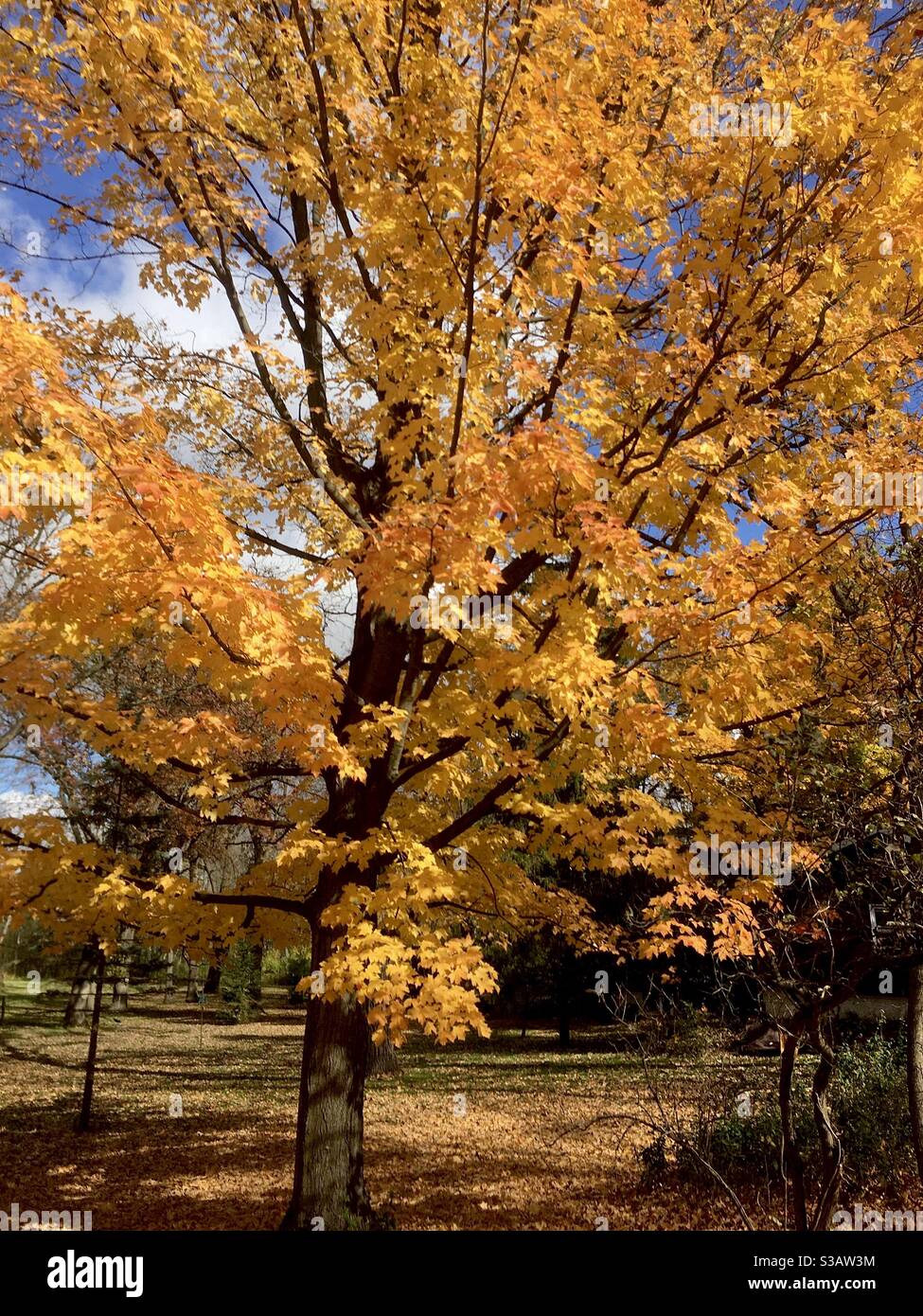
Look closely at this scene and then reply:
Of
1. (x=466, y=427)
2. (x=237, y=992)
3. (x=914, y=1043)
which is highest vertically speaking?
(x=466, y=427)

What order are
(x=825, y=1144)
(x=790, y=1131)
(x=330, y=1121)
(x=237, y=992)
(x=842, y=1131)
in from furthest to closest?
1. (x=237, y=992)
2. (x=842, y=1131)
3. (x=330, y=1121)
4. (x=790, y=1131)
5. (x=825, y=1144)

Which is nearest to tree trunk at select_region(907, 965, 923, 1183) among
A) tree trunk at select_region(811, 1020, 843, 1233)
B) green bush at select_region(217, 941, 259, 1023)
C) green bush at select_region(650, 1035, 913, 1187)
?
tree trunk at select_region(811, 1020, 843, 1233)

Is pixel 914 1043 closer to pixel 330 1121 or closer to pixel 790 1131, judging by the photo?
pixel 790 1131

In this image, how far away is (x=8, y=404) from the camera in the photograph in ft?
13.5

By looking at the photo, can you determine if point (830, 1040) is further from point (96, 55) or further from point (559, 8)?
point (96, 55)

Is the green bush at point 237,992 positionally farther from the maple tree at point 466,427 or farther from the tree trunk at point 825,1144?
the tree trunk at point 825,1144

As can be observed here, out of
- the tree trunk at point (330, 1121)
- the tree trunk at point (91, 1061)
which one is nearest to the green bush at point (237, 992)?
the tree trunk at point (91, 1061)

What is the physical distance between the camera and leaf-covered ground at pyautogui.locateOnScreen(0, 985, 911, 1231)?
8859 millimetres

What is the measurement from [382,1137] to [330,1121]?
6.56 m

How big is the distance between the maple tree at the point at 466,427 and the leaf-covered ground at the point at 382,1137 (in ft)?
7.61

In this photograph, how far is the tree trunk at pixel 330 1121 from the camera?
269 inches

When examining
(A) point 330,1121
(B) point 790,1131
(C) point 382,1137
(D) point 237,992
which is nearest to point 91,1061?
(C) point 382,1137

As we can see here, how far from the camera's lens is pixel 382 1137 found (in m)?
12.6
